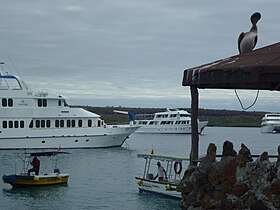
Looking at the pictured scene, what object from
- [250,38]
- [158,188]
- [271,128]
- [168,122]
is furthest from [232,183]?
[271,128]

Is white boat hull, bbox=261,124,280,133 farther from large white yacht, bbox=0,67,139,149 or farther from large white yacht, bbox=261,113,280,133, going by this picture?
large white yacht, bbox=0,67,139,149

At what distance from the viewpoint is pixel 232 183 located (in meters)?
6.85

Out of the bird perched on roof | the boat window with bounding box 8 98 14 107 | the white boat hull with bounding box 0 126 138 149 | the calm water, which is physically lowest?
the calm water

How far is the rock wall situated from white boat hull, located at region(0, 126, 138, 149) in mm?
48042

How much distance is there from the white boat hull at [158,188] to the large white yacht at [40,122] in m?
27.4

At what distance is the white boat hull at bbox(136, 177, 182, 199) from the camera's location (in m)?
25.7

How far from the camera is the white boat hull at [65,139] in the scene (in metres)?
54.5

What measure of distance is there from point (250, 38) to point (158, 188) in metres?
19.6

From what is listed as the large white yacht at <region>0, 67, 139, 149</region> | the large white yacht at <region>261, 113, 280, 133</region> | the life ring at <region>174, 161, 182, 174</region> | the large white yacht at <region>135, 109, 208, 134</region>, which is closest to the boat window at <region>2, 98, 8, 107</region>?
the large white yacht at <region>0, 67, 139, 149</region>

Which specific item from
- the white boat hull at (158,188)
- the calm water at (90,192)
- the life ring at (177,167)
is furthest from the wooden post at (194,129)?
the life ring at (177,167)

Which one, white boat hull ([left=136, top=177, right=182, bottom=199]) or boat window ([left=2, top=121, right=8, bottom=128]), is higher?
boat window ([left=2, top=121, right=8, bottom=128])

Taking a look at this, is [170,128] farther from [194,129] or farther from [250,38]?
[250,38]

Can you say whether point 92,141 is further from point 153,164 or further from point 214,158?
point 214,158

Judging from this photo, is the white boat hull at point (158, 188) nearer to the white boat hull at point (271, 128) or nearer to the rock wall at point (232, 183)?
the rock wall at point (232, 183)
